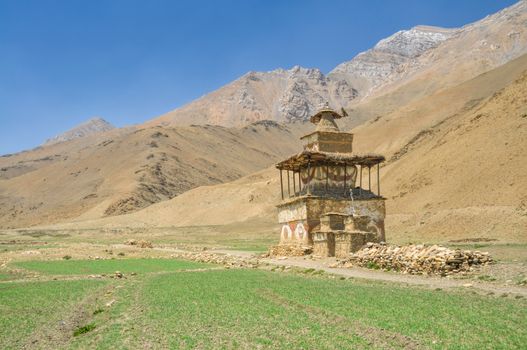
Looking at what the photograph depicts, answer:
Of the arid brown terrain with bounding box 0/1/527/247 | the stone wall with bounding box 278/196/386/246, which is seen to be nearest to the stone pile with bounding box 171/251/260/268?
the stone wall with bounding box 278/196/386/246

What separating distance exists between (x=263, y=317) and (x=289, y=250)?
22.8 m

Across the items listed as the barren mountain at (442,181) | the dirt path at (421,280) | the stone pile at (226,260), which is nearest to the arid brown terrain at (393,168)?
the barren mountain at (442,181)

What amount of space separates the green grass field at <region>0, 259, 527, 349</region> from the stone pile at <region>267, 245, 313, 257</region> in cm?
1390

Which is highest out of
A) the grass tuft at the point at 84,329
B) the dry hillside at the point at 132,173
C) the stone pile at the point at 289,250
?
the dry hillside at the point at 132,173

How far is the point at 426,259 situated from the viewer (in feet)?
72.2

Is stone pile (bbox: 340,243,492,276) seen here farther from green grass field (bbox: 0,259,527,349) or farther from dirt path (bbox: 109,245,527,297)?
green grass field (bbox: 0,259,527,349)

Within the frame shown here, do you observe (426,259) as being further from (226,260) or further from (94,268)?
(94,268)

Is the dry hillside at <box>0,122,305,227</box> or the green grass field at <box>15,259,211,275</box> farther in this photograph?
the dry hillside at <box>0,122,305,227</box>

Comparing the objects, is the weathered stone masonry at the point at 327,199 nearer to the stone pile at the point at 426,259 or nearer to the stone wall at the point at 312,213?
the stone wall at the point at 312,213

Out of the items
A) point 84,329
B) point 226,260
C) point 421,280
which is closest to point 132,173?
point 226,260

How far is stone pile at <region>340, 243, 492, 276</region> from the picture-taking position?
2131 cm

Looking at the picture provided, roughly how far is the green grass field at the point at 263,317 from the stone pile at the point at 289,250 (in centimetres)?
1390

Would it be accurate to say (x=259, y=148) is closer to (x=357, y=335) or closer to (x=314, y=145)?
(x=314, y=145)

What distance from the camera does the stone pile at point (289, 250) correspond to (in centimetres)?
Result: 3453
